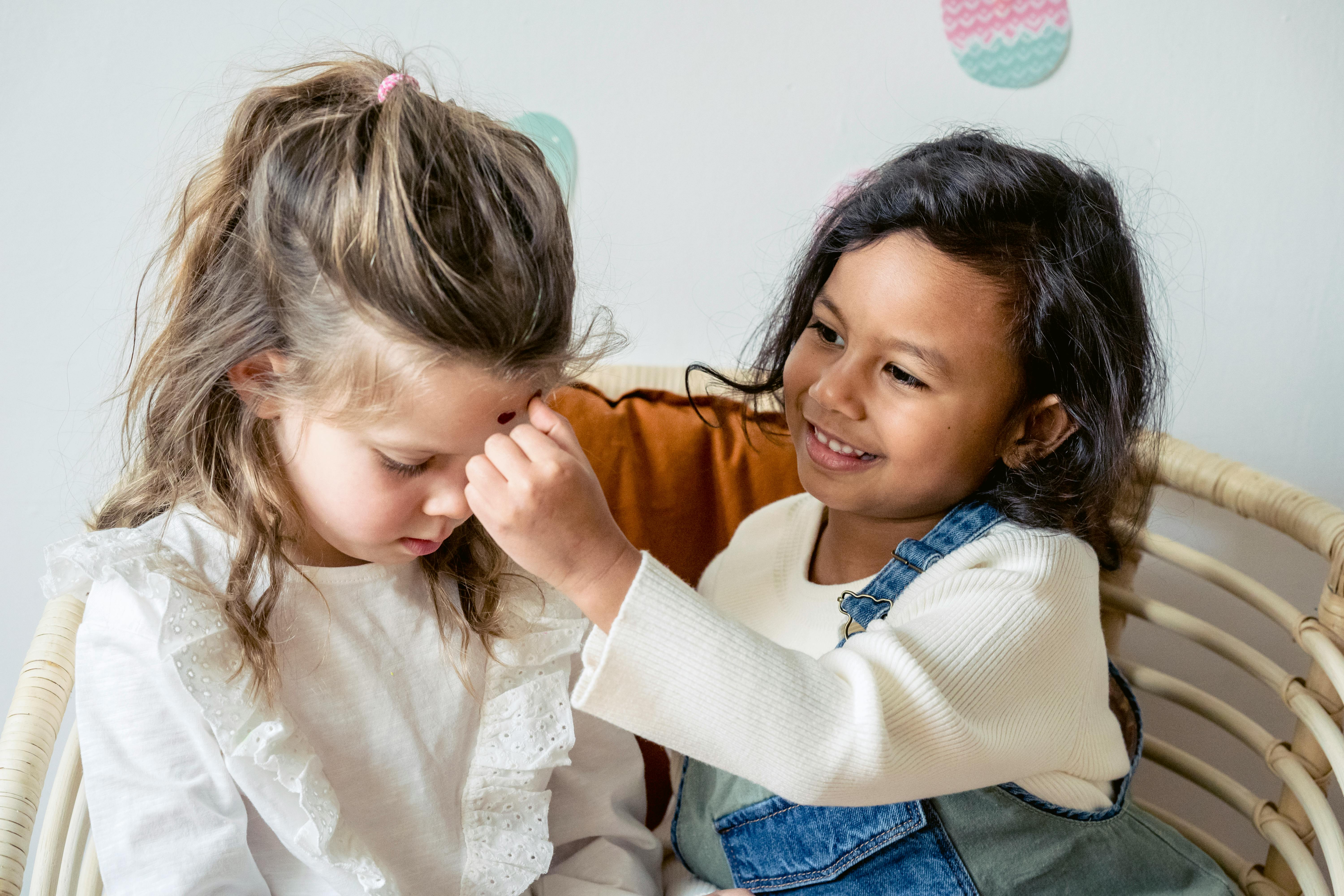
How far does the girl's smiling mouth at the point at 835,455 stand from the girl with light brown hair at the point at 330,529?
0.22 meters

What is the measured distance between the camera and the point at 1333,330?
3.81ft

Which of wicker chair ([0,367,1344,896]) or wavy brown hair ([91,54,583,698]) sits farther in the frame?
wicker chair ([0,367,1344,896])

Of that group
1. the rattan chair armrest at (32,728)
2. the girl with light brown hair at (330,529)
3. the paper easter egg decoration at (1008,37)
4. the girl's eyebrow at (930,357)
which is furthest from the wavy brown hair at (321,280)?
the paper easter egg decoration at (1008,37)

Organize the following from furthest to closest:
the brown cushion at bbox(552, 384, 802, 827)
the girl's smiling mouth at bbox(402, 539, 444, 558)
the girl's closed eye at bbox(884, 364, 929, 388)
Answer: the brown cushion at bbox(552, 384, 802, 827), the girl's closed eye at bbox(884, 364, 929, 388), the girl's smiling mouth at bbox(402, 539, 444, 558)

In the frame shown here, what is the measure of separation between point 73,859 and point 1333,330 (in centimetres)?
128

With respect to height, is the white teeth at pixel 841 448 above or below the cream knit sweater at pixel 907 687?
above

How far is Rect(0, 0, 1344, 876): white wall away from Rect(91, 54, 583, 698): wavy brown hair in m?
0.44

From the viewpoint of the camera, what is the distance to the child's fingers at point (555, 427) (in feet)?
2.03

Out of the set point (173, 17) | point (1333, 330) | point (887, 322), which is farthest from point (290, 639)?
point (1333, 330)

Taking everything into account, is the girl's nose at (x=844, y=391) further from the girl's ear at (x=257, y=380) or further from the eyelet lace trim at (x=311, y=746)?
the girl's ear at (x=257, y=380)

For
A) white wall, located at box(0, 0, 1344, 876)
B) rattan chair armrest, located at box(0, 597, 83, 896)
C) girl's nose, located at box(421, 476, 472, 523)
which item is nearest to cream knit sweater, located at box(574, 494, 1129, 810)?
girl's nose, located at box(421, 476, 472, 523)

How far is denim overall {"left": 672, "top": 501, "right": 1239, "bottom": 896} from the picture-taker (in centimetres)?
72

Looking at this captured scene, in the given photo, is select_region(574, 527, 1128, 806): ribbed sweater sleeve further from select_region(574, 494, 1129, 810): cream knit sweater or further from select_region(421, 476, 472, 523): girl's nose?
select_region(421, 476, 472, 523): girl's nose

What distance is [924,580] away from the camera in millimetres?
758
